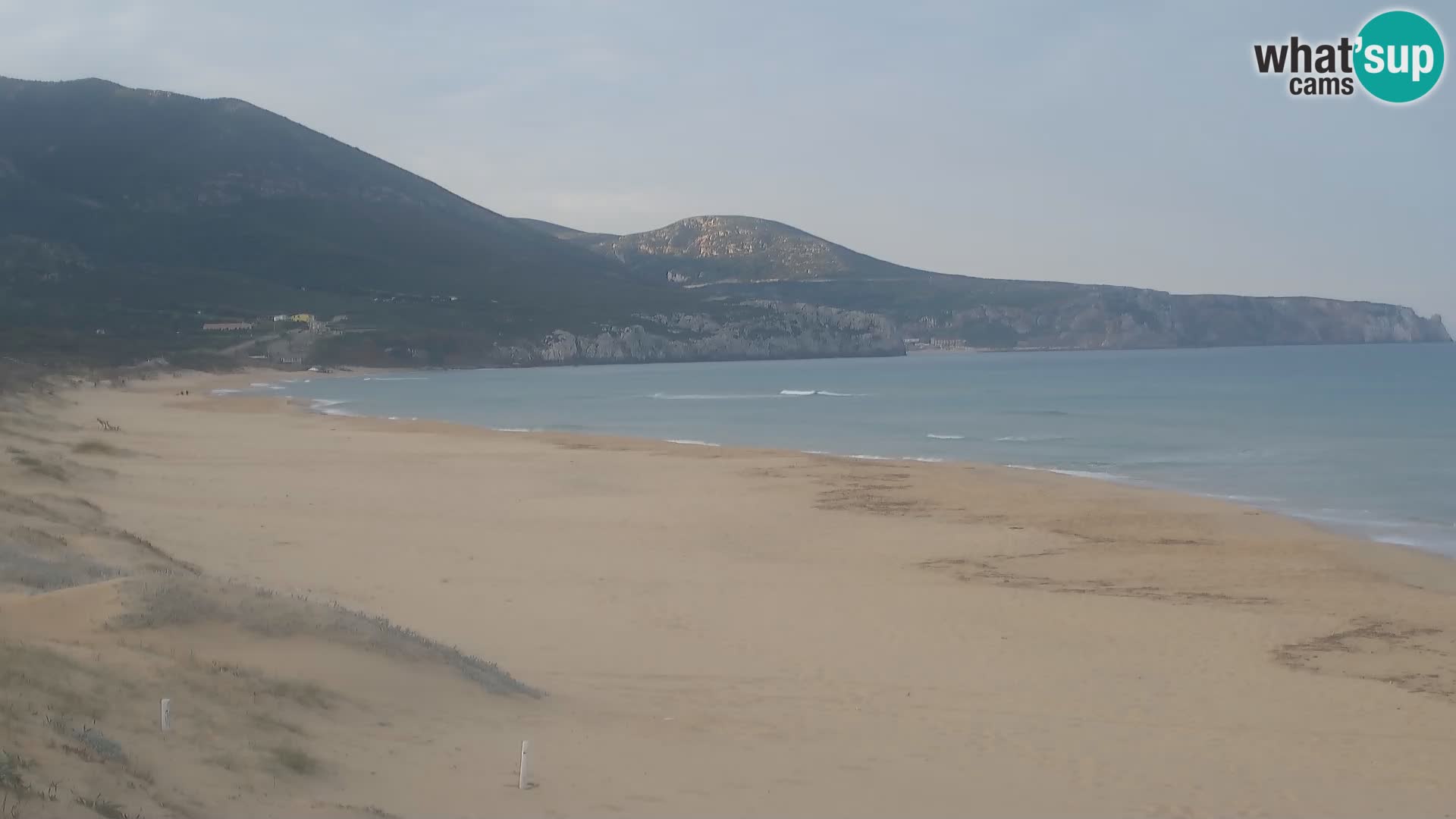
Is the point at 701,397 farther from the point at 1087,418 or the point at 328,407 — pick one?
the point at 1087,418

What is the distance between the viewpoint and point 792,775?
27.1 feet

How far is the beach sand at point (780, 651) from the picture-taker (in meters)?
7.59

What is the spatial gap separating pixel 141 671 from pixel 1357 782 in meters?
8.55

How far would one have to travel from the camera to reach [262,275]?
169 m

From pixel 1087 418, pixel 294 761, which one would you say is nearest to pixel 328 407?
pixel 1087 418

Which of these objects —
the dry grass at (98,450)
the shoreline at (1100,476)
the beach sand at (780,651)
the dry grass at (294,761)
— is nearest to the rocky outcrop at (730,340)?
the shoreline at (1100,476)

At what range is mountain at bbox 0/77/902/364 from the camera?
427ft

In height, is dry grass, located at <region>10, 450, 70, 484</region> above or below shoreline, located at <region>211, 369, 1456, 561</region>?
above

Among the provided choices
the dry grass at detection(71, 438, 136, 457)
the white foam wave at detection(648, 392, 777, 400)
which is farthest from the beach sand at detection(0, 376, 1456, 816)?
the white foam wave at detection(648, 392, 777, 400)

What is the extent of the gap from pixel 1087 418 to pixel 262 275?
464 feet

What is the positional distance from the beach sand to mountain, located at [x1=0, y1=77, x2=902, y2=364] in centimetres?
9883

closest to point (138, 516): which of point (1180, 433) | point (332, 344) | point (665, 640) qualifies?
point (665, 640)

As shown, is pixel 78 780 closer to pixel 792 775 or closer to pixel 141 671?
pixel 141 671

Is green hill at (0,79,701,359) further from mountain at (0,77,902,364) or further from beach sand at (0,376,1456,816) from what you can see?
beach sand at (0,376,1456,816)
